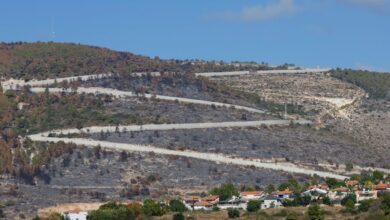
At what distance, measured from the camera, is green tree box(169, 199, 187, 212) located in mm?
92875

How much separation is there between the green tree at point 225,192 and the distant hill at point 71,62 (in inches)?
1971

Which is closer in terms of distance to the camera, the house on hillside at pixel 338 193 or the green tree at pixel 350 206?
the green tree at pixel 350 206

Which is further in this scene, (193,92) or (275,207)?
(193,92)

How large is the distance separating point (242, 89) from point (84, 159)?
150ft

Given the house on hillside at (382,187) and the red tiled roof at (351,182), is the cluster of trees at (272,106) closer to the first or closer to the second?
the red tiled roof at (351,182)

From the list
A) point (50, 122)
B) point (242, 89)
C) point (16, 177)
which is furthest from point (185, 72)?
point (16, 177)

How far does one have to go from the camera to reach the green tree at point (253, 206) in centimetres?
9269

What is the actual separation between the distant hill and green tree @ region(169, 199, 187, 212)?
56.2 metres

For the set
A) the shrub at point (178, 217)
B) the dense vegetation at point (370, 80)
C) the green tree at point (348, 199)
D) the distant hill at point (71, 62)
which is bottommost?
the shrub at point (178, 217)

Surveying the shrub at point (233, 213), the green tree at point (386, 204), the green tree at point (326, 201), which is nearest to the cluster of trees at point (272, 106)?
Result: the green tree at point (326, 201)

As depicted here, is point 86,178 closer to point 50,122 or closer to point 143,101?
point 50,122

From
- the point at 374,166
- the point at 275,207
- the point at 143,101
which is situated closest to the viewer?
the point at 275,207

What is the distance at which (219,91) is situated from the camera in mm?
147000

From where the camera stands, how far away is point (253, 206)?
92.9 meters
